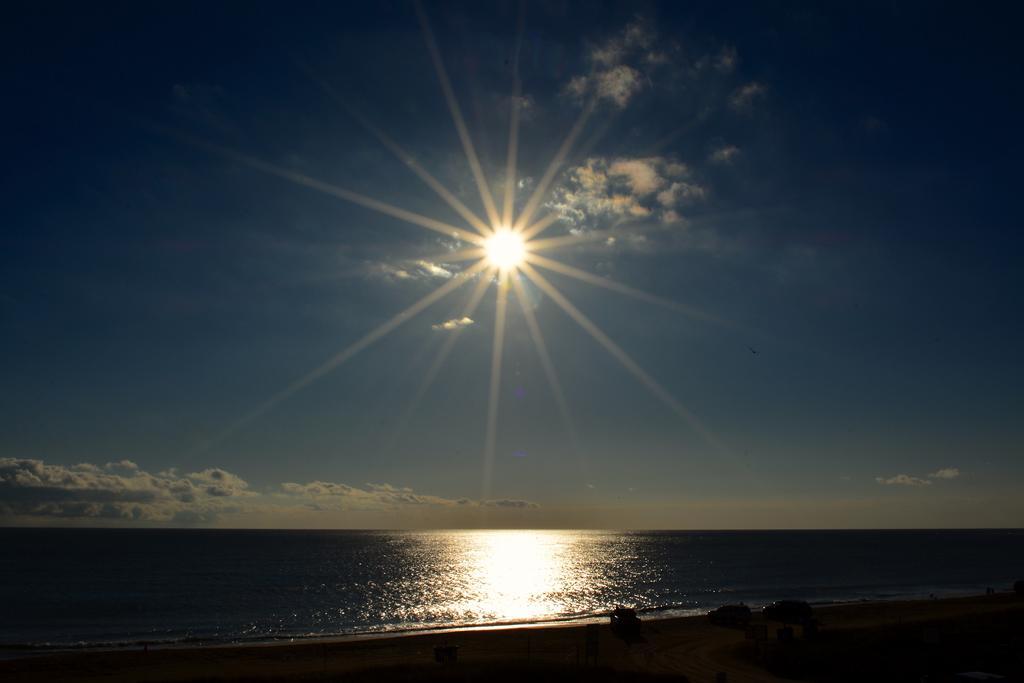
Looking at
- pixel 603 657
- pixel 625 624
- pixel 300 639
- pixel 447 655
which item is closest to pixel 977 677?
pixel 603 657

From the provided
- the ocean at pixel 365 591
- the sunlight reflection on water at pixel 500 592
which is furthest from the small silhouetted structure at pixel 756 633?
the sunlight reflection on water at pixel 500 592

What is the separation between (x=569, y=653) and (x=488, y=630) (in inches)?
636

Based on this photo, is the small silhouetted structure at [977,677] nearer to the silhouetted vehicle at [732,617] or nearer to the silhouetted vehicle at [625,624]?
the silhouetted vehicle at [625,624]

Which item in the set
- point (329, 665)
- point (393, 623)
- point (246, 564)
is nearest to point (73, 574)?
point (246, 564)

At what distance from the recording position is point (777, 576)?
124750 mm

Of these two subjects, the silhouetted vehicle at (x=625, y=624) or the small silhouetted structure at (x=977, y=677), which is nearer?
the small silhouetted structure at (x=977, y=677)

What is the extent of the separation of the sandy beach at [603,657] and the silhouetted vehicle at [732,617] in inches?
63.4

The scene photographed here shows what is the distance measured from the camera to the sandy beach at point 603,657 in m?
31.8

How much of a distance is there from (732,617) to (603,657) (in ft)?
59.9

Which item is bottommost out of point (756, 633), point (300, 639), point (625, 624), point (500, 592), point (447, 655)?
point (300, 639)

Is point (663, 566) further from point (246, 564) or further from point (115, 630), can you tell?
point (115, 630)

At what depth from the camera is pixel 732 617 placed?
5600 cm

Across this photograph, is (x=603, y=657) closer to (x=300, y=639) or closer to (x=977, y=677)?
(x=977, y=677)

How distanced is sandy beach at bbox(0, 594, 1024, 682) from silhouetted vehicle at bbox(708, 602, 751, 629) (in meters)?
1.61
